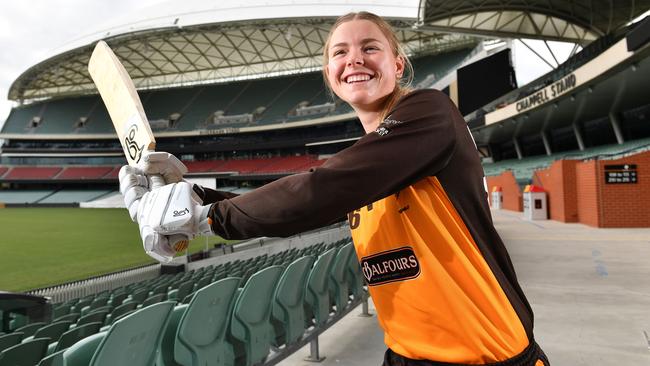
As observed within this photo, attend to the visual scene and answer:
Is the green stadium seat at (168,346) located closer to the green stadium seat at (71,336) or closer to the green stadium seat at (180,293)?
the green stadium seat at (71,336)

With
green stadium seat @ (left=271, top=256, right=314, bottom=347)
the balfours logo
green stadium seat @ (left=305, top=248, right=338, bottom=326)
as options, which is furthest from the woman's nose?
green stadium seat @ (left=305, top=248, right=338, bottom=326)

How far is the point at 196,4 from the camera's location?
135 feet

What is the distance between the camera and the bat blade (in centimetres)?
178

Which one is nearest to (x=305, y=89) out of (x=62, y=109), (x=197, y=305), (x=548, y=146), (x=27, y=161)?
(x=548, y=146)

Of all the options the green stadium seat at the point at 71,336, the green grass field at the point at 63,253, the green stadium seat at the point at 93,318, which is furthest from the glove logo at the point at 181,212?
the green grass field at the point at 63,253

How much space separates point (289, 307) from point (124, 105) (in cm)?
219

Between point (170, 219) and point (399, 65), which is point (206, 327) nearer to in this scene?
point (170, 219)

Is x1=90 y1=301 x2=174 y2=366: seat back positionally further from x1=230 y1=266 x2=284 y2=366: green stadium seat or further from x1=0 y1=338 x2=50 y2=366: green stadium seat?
x1=0 y1=338 x2=50 y2=366: green stadium seat

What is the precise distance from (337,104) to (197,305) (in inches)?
1981

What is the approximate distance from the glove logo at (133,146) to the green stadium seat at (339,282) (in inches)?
116

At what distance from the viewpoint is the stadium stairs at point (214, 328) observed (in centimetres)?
200

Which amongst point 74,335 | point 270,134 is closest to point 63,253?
point 74,335

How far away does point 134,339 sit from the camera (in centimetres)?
196

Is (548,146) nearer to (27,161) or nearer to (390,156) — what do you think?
(390,156)
